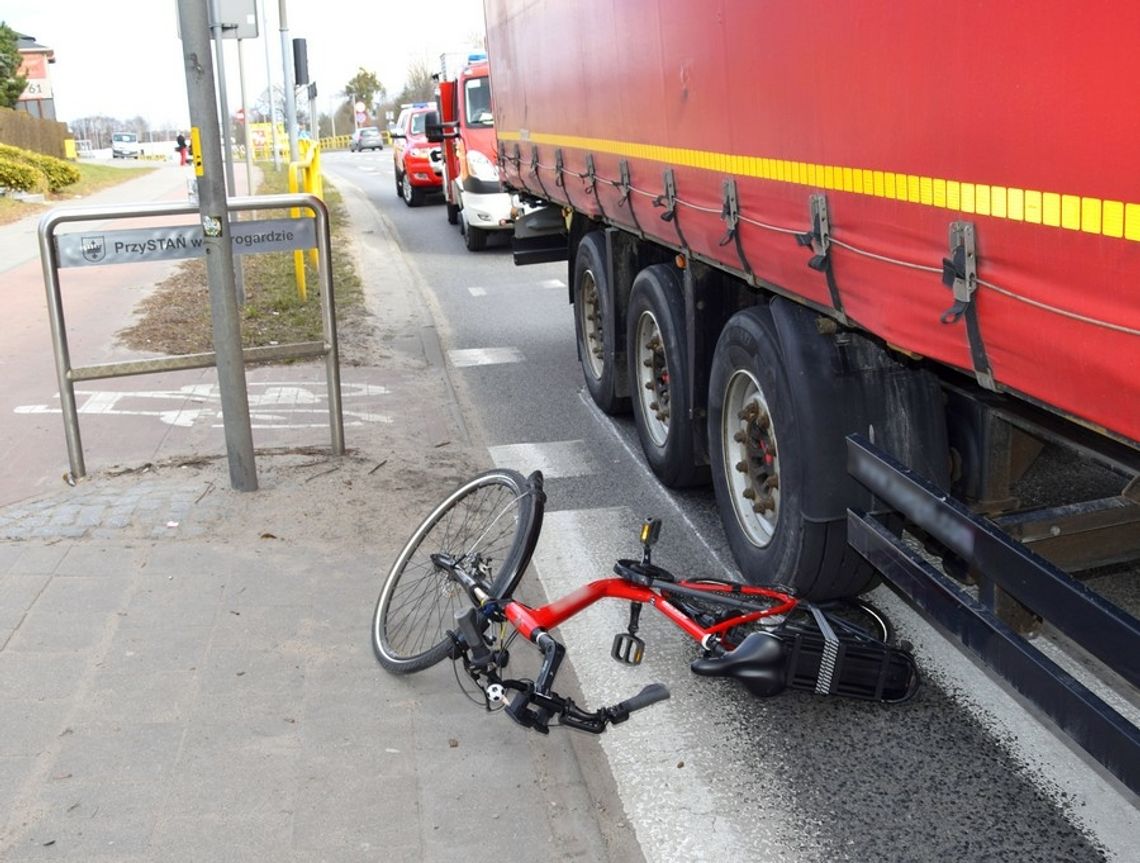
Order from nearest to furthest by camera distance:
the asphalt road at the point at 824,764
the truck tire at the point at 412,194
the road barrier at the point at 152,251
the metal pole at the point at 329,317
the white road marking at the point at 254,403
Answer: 1. the asphalt road at the point at 824,764
2. the road barrier at the point at 152,251
3. the metal pole at the point at 329,317
4. the white road marking at the point at 254,403
5. the truck tire at the point at 412,194

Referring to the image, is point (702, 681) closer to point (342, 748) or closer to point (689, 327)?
point (342, 748)

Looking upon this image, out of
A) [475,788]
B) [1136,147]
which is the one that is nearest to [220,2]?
[475,788]

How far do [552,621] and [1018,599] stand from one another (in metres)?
1.52

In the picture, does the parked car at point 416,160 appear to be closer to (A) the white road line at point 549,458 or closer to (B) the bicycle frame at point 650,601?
(A) the white road line at point 549,458

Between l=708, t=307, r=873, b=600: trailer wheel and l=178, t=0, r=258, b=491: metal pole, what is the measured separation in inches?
93.1

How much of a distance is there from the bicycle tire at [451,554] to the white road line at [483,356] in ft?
17.9

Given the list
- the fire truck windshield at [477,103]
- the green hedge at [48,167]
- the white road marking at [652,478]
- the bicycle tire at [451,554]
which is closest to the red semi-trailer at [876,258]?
the white road marking at [652,478]

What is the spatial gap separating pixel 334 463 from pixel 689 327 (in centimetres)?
215

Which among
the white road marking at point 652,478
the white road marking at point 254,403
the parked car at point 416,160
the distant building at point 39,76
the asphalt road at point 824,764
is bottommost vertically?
the asphalt road at point 824,764

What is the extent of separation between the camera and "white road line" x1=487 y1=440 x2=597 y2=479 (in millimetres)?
7039

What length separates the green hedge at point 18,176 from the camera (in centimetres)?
2852

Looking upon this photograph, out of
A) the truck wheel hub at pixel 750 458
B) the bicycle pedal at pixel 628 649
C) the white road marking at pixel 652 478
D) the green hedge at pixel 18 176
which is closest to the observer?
the bicycle pedal at pixel 628 649

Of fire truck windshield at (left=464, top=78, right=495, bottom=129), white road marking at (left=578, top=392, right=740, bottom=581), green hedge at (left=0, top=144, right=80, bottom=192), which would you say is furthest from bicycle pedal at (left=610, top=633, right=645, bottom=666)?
green hedge at (left=0, top=144, right=80, bottom=192)

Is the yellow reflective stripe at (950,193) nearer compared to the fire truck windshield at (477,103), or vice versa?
the yellow reflective stripe at (950,193)
